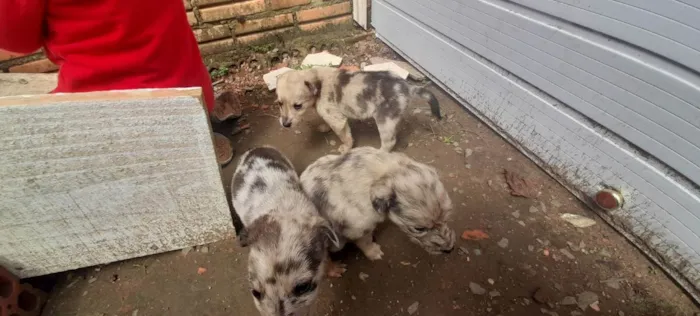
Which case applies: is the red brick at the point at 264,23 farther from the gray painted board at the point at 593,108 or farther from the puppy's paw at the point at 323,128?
the gray painted board at the point at 593,108

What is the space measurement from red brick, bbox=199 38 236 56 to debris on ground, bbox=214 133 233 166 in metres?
2.18

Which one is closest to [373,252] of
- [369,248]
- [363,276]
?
[369,248]

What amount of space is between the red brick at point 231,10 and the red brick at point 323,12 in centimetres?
66

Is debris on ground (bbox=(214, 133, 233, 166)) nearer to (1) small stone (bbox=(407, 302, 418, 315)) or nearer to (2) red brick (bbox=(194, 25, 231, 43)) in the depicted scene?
(2) red brick (bbox=(194, 25, 231, 43))

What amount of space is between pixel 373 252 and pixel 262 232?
1.29m

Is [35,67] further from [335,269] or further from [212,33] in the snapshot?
[335,269]

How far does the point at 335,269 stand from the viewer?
10.8ft

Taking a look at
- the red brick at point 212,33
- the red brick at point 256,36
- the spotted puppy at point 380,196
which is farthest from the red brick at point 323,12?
the spotted puppy at point 380,196

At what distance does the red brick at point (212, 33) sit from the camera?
5762 millimetres

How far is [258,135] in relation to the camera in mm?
4840

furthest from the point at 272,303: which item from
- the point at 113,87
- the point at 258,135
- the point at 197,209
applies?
the point at 258,135

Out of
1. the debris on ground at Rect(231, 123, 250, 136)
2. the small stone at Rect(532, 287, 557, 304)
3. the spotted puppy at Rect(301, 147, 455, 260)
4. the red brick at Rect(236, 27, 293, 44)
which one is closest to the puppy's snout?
the debris on ground at Rect(231, 123, 250, 136)

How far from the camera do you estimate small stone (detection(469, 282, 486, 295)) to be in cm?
309

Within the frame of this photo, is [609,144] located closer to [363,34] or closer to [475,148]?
[475,148]
